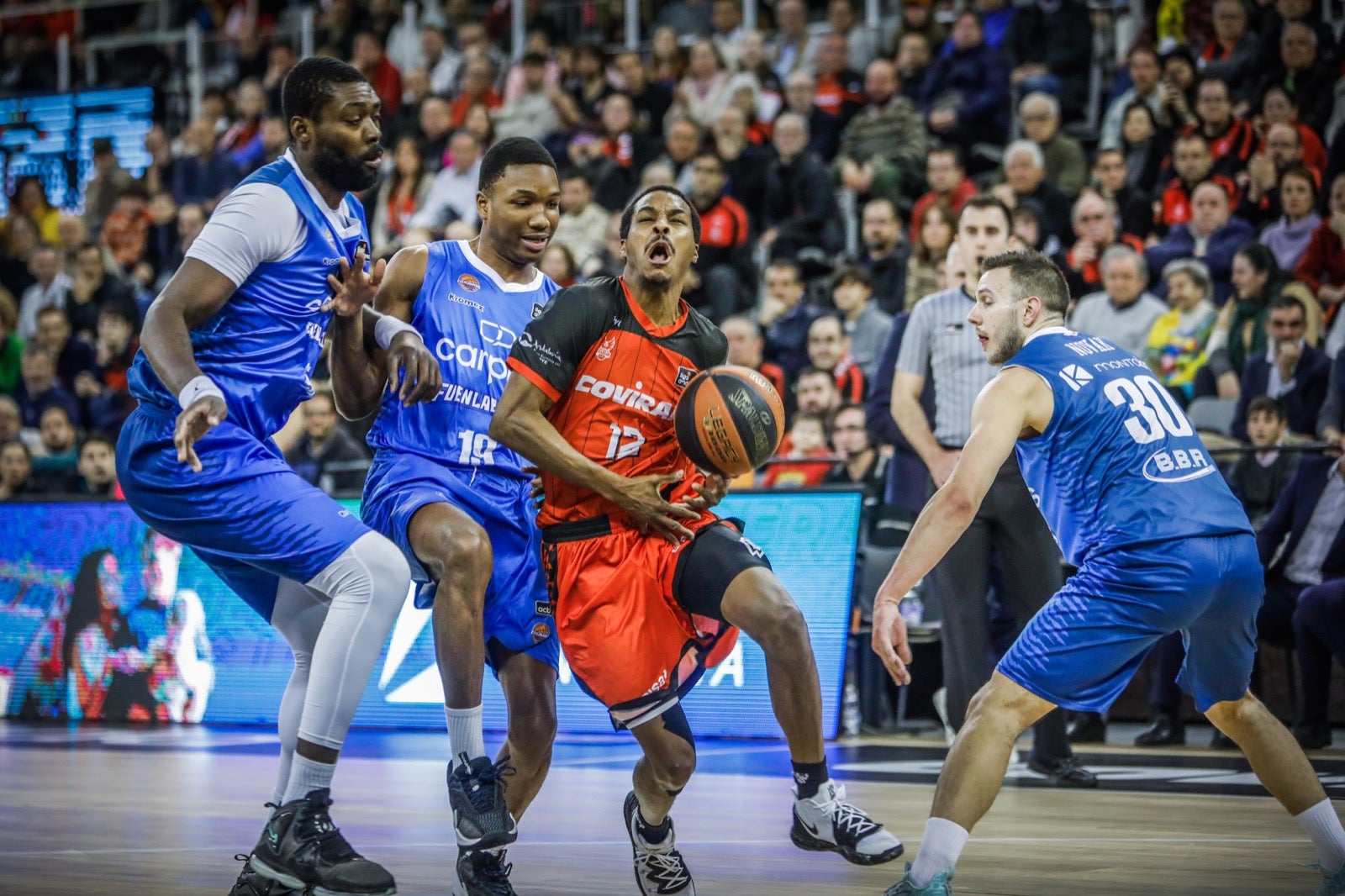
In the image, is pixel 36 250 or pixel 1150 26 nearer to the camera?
pixel 1150 26

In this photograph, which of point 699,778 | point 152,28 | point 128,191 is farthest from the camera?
point 152,28

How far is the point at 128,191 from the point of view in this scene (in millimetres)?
17156

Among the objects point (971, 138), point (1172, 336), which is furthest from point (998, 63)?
point (1172, 336)

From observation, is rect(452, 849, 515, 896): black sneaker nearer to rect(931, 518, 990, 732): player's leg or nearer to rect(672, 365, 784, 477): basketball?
rect(672, 365, 784, 477): basketball

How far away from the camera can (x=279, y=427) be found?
16.5ft

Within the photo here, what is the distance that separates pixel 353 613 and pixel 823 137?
389 inches

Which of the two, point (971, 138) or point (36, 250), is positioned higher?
point (971, 138)

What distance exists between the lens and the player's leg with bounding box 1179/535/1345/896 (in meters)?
4.41

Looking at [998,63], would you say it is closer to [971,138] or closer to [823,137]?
[971,138]

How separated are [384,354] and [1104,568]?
235 cm

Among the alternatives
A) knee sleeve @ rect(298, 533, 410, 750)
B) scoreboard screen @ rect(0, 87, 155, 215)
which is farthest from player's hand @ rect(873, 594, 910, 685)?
scoreboard screen @ rect(0, 87, 155, 215)

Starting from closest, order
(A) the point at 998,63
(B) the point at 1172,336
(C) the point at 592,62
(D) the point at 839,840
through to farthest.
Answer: (D) the point at 839,840, (B) the point at 1172,336, (A) the point at 998,63, (C) the point at 592,62

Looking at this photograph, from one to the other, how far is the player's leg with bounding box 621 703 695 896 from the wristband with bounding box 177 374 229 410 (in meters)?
1.56

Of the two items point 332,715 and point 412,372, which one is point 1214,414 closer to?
point 412,372
